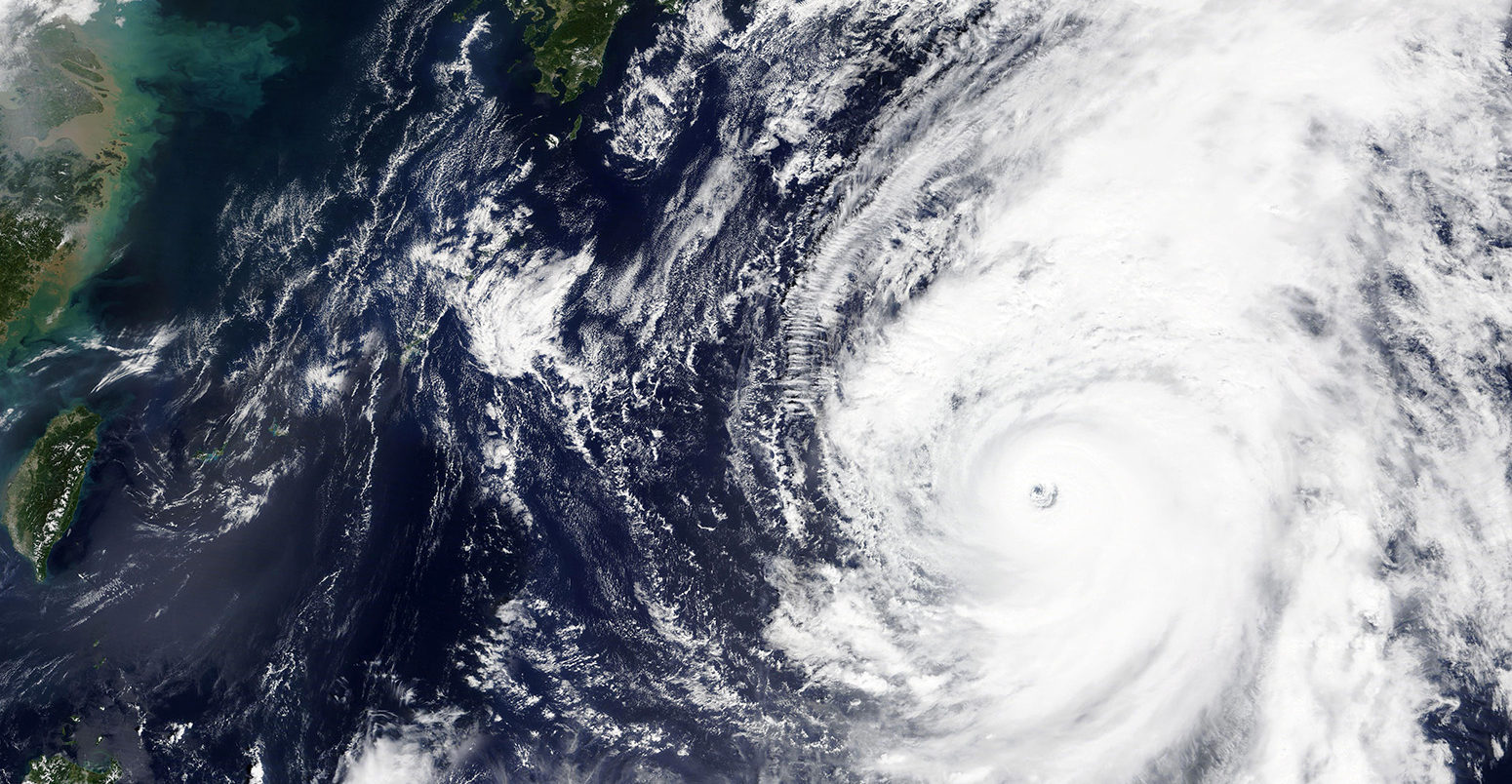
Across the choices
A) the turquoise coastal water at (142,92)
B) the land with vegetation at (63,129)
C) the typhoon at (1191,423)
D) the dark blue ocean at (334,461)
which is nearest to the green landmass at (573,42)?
the dark blue ocean at (334,461)

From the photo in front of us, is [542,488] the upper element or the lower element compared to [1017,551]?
upper

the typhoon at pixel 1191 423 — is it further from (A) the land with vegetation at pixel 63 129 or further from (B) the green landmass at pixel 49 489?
(A) the land with vegetation at pixel 63 129

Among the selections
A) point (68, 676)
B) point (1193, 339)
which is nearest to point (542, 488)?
point (68, 676)

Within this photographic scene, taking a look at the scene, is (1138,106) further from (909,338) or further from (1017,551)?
(1017,551)

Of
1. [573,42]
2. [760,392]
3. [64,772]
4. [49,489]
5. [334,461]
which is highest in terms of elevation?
[573,42]

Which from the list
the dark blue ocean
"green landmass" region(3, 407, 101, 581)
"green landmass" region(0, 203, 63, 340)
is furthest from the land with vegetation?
"green landmass" region(3, 407, 101, 581)

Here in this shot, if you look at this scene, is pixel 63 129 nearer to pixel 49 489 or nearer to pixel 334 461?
pixel 49 489

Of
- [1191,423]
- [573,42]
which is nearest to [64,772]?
[573,42]
